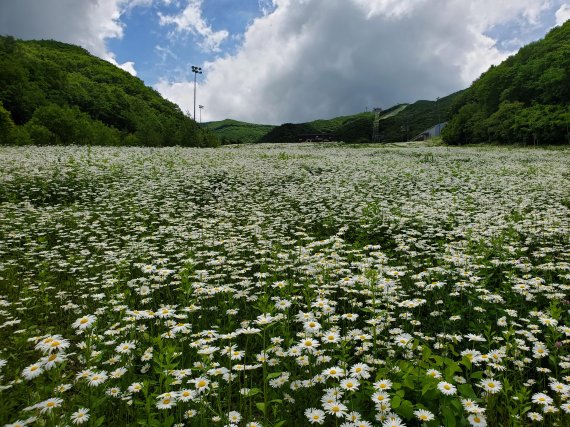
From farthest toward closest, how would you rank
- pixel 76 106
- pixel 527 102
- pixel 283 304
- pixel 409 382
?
1. pixel 527 102
2. pixel 76 106
3. pixel 283 304
4. pixel 409 382

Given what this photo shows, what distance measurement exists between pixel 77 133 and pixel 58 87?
59023mm

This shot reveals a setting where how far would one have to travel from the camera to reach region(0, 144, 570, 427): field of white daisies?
3.23m

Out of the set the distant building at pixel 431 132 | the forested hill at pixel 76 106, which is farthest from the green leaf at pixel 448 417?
the distant building at pixel 431 132

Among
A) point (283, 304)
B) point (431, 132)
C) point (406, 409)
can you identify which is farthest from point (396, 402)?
point (431, 132)

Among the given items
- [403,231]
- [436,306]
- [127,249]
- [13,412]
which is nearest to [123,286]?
[127,249]

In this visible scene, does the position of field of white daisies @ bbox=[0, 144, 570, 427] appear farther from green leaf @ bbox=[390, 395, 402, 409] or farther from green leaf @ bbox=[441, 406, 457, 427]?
green leaf @ bbox=[390, 395, 402, 409]

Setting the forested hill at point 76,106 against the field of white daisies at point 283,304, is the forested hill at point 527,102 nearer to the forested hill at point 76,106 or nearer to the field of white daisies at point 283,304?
the field of white daisies at point 283,304

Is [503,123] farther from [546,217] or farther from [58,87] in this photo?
[58,87]

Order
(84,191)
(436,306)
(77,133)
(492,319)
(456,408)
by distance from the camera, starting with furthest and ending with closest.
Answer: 1. (77,133)
2. (84,191)
3. (436,306)
4. (492,319)
5. (456,408)

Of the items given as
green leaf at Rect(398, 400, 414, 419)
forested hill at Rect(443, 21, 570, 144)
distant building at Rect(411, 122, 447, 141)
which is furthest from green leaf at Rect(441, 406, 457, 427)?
distant building at Rect(411, 122, 447, 141)

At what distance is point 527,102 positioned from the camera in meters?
74.6

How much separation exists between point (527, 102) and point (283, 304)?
298ft

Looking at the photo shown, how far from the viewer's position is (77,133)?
131 feet

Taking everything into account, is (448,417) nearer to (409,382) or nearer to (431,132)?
(409,382)
